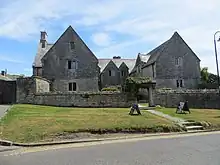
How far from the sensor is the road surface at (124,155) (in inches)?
313

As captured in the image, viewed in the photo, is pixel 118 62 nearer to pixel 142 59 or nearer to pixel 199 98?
pixel 142 59

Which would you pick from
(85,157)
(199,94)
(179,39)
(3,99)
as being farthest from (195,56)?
(85,157)

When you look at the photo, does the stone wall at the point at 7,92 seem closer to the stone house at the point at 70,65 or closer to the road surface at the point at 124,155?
the stone house at the point at 70,65

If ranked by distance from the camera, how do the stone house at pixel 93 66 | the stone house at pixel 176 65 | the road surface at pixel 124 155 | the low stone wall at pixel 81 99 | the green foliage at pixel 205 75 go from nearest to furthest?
the road surface at pixel 124 155 < the low stone wall at pixel 81 99 < the stone house at pixel 93 66 < the stone house at pixel 176 65 < the green foliage at pixel 205 75

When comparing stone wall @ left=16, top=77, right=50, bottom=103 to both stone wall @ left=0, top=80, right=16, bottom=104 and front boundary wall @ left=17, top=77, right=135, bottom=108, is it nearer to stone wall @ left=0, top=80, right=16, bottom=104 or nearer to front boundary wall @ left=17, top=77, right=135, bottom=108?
front boundary wall @ left=17, top=77, right=135, bottom=108

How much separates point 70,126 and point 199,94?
70.1 ft

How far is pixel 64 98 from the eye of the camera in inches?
1185

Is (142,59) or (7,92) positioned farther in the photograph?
(142,59)

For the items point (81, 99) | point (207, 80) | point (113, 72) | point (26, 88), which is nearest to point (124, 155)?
point (81, 99)

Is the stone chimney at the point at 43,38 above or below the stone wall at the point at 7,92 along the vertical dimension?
above

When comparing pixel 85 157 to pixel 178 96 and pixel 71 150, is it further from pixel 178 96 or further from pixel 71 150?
pixel 178 96

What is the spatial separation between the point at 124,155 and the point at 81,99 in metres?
21.3

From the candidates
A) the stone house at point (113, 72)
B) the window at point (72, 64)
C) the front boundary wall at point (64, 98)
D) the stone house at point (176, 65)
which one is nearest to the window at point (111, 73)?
the stone house at point (113, 72)

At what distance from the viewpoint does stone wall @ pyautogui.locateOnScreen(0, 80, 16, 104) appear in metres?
35.2
